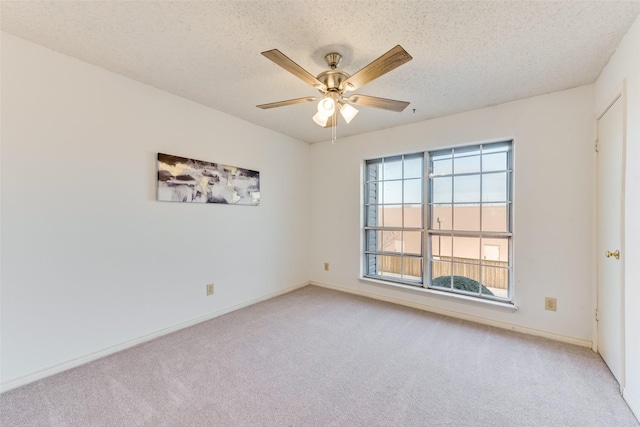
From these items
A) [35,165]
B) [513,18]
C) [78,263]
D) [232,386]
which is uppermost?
[513,18]

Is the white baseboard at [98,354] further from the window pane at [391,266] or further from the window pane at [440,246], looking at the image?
the window pane at [440,246]

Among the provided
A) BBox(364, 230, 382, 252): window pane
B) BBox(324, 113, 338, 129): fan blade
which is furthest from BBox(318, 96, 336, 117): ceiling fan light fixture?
BBox(364, 230, 382, 252): window pane

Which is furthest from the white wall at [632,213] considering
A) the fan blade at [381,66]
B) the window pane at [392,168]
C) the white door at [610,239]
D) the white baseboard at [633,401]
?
the window pane at [392,168]

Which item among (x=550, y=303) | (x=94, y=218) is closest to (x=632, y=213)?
(x=550, y=303)

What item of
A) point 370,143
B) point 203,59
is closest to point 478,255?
point 370,143

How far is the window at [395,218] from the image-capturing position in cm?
340

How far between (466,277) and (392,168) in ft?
5.41

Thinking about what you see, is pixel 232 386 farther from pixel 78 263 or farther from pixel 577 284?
pixel 577 284

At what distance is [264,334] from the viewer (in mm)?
2537

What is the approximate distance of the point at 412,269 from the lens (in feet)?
11.3

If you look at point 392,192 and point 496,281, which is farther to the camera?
point 392,192

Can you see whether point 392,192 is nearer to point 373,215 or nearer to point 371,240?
point 373,215

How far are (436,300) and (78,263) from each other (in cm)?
350

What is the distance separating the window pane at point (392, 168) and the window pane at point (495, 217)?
3.64 feet
